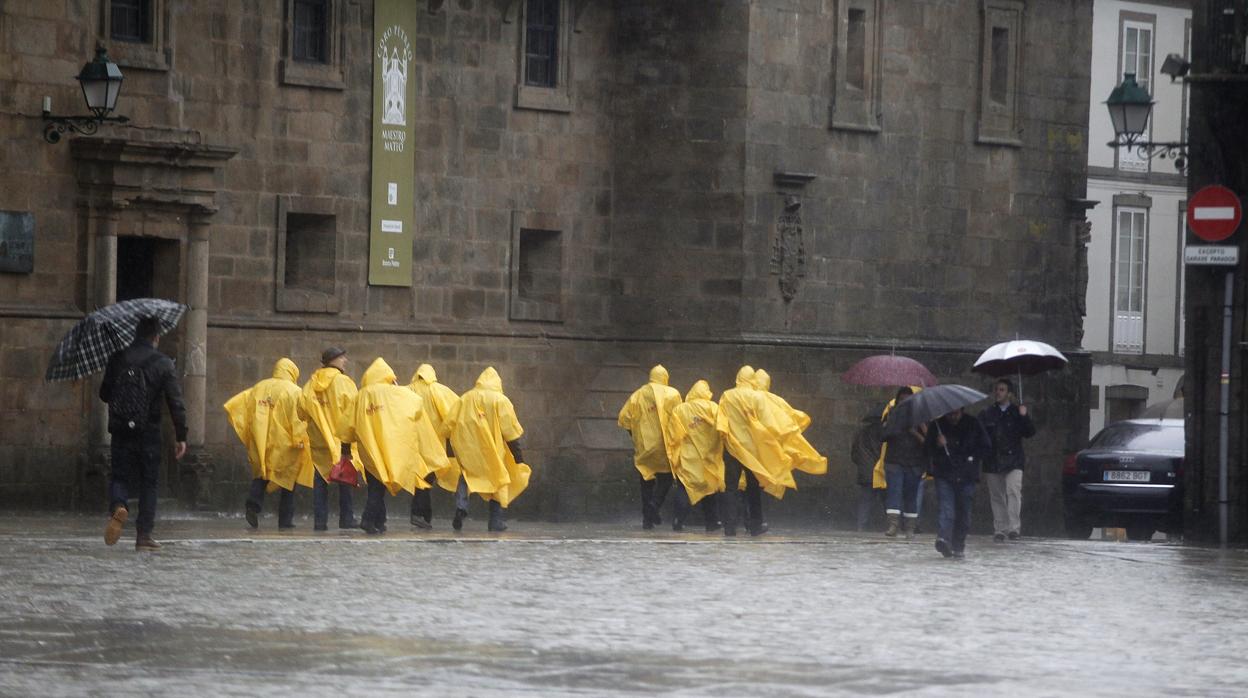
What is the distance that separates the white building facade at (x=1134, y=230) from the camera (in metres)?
48.9

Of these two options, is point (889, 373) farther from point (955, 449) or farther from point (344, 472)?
point (344, 472)

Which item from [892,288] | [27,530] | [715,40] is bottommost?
[27,530]

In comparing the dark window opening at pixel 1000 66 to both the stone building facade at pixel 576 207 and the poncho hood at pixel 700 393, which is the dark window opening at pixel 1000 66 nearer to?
the stone building facade at pixel 576 207

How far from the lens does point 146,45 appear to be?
1069 inches

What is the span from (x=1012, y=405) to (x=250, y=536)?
318 inches

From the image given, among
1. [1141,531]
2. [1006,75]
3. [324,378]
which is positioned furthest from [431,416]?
[1006,75]

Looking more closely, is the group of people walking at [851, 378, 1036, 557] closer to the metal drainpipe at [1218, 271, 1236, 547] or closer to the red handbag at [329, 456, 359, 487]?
the metal drainpipe at [1218, 271, 1236, 547]

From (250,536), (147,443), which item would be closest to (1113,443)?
(250,536)

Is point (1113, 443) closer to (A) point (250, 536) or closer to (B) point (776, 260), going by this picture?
(B) point (776, 260)

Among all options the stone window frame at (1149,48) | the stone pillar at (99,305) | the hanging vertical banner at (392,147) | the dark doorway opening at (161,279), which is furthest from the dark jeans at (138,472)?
the stone window frame at (1149,48)

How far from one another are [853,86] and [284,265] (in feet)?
26.0

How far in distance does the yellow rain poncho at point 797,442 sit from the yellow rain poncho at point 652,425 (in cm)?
92

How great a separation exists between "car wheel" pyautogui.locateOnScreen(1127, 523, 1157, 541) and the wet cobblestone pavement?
5.91 metres

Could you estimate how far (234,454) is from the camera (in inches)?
1095
